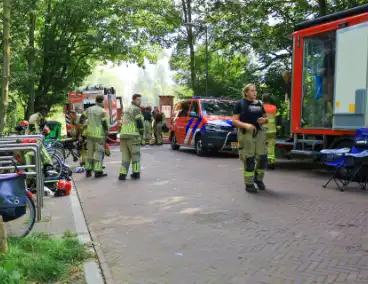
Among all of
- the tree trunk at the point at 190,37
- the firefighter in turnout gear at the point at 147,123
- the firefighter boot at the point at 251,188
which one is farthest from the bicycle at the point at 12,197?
the tree trunk at the point at 190,37

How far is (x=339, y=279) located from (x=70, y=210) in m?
4.21

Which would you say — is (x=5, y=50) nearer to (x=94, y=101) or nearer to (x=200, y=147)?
(x=200, y=147)

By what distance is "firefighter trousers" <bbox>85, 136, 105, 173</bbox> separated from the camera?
33.1 ft

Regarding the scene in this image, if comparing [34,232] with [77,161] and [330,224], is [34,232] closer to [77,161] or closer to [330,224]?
[330,224]

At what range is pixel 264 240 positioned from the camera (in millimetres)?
5004

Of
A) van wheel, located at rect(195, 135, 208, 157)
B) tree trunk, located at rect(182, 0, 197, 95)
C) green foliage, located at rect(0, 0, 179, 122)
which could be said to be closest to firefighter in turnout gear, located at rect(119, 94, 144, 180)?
van wheel, located at rect(195, 135, 208, 157)

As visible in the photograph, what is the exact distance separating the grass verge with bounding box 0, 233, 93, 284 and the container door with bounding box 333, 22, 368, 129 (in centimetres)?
644

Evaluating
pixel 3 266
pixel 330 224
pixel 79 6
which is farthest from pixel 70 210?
pixel 79 6

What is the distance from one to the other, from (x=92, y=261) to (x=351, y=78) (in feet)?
22.5

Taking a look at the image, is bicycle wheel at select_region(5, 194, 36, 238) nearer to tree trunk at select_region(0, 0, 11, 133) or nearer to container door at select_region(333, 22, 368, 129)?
tree trunk at select_region(0, 0, 11, 133)

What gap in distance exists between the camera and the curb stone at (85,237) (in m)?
3.92

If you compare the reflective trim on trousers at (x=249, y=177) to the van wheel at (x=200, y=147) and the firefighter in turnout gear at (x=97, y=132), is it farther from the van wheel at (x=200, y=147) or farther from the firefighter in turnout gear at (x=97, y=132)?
the van wheel at (x=200, y=147)

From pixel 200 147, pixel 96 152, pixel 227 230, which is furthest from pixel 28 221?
pixel 200 147

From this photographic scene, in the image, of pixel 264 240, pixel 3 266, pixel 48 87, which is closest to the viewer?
pixel 3 266
